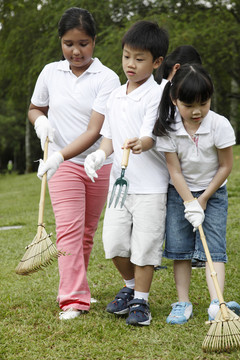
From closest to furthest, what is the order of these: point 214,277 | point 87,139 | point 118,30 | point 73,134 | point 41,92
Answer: point 214,277, point 87,139, point 73,134, point 41,92, point 118,30

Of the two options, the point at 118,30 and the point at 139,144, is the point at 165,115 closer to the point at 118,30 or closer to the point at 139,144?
the point at 139,144

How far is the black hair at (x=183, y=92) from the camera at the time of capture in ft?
8.79

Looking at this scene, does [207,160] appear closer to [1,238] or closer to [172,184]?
[172,184]

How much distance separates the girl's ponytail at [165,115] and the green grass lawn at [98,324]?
1047mm

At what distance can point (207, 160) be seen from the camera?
281 centimetres

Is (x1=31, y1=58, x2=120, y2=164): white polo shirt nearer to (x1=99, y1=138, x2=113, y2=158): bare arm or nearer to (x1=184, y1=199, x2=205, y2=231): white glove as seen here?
(x1=99, y1=138, x2=113, y2=158): bare arm

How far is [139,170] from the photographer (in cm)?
289

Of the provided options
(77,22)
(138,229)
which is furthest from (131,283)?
(77,22)

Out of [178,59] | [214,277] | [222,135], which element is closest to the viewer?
[214,277]

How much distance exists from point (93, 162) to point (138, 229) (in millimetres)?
462

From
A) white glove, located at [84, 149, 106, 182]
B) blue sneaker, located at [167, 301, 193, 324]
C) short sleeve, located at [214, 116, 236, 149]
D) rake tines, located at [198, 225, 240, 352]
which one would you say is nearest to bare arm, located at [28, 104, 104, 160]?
white glove, located at [84, 149, 106, 182]

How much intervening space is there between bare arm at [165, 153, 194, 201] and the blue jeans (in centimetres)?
12

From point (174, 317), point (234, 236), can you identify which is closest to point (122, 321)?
point (174, 317)

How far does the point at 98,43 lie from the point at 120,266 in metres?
11.4
